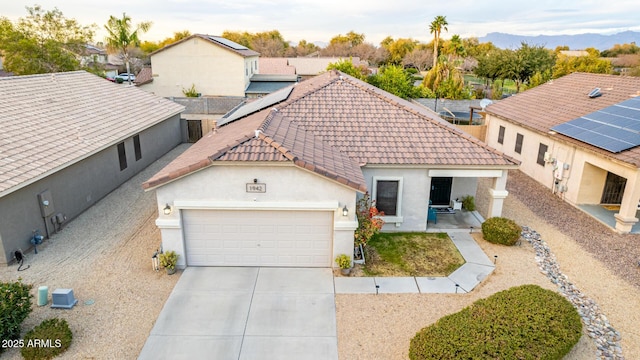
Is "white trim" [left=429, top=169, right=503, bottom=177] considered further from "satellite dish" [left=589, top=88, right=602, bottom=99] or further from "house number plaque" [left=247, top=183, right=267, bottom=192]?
"satellite dish" [left=589, top=88, right=602, bottom=99]

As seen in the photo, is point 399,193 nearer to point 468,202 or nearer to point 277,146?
point 468,202

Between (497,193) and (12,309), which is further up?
(497,193)

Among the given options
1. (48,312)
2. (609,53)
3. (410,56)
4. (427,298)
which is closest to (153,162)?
(48,312)

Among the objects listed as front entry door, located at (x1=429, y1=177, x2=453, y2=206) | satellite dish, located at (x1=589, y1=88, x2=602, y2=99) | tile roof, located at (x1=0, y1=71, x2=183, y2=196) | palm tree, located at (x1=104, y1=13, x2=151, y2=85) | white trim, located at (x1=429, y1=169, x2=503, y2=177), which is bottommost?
front entry door, located at (x1=429, y1=177, x2=453, y2=206)

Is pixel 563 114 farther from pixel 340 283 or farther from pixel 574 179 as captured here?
pixel 340 283

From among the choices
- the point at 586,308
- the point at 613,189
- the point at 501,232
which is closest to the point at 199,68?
the point at 501,232

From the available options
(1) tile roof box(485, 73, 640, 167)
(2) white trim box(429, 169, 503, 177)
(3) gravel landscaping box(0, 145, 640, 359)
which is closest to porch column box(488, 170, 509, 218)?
(2) white trim box(429, 169, 503, 177)

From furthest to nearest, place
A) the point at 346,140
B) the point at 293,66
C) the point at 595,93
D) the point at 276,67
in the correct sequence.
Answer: the point at 293,66
the point at 276,67
the point at 595,93
the point at 346,140
